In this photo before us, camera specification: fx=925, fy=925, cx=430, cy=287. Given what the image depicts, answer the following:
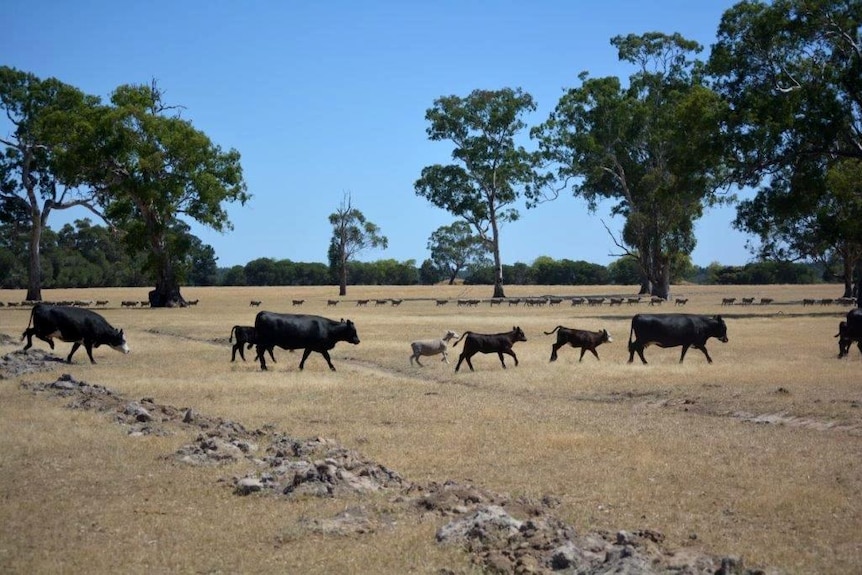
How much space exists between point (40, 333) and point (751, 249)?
52.6m

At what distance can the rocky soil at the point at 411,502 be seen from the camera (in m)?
7.40

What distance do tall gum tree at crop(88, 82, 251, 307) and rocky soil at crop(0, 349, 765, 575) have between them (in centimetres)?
4372

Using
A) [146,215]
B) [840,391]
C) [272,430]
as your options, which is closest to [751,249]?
[146,215]

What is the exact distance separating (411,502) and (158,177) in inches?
2047

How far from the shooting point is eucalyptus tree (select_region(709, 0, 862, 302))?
134ft

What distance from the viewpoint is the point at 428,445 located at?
504 inches

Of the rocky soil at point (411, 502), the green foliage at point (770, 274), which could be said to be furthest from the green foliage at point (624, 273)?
the rocky soil at point (411, 502)

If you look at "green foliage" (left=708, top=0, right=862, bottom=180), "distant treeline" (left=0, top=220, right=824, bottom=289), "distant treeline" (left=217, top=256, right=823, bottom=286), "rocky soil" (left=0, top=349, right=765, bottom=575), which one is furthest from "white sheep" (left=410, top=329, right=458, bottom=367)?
"distant treeline" (left=217, top=256, right=823, bottom=286)

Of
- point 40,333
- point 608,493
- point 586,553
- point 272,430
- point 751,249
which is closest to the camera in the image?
point 586,553

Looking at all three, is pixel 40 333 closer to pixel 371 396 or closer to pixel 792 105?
pixel 371 396

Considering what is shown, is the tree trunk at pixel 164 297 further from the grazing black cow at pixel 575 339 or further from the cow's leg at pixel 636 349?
the cow's leg at pixel 636 349

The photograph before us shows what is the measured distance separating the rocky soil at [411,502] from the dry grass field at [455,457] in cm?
21

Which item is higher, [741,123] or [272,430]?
[741,123]

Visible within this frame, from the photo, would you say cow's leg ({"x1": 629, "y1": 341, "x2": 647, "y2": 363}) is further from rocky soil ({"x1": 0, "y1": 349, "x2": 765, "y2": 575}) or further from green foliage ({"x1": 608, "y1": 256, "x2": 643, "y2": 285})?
green foliage ({"x1": 608, "y1": 256, "x2": 643, "y2": 285})
